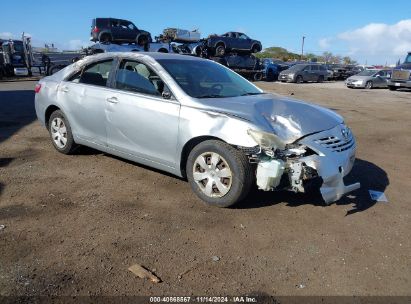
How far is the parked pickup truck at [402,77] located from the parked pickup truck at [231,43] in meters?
9.23

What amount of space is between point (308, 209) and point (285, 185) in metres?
0.54

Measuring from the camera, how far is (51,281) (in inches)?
114

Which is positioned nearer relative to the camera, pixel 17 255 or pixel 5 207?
pixel 17 255

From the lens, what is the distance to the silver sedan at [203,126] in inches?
155

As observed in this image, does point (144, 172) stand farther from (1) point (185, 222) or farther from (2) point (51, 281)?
(2) point (51, 281)

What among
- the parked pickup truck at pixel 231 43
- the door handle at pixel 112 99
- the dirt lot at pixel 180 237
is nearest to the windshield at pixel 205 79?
the door handle at pixel 112 99

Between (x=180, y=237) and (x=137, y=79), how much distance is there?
2.23 metres

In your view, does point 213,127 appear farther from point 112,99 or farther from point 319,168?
point 112,99

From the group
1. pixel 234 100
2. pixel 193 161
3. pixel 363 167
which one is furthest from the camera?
pixel 363 167

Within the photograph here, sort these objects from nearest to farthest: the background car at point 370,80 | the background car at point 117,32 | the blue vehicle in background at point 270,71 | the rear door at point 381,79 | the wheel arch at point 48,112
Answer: the wheel arch at point 48,112
the background car at point 117,32
the background car at point 370,80
the rear door at point 381,79
the blue vehicle in background at point 270,71

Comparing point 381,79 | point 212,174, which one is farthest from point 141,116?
point 381,79

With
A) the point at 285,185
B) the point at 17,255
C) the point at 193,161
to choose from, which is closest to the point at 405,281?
the point at 285,185

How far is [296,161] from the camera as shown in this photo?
12.8 ft

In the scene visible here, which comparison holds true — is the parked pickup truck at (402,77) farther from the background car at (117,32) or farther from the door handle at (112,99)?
the door handle at (112,99)
